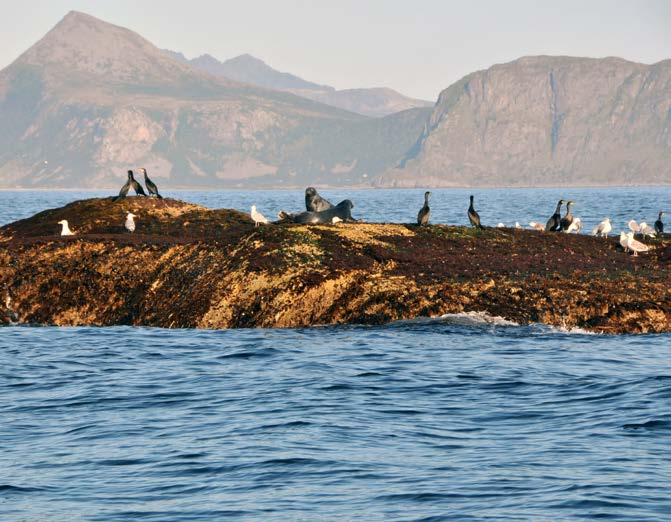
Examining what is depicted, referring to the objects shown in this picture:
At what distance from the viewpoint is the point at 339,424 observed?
15.4 m

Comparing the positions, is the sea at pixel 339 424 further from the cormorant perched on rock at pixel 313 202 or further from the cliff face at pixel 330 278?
the cormorant perched on rock at pixel 313 202

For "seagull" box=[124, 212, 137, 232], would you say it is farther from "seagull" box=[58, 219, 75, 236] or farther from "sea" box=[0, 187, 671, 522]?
"sea" box=[0, 187, 671, 522]

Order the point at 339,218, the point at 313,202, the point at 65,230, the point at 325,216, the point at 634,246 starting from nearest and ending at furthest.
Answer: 1. the point at 634,246
2. the point at 65,230
3. the point at 339,218
4. the point at 325,216
5. the point at 313,202

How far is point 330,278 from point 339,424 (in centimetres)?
814

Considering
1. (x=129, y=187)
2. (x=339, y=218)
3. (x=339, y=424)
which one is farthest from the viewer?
(x=129, y=187)

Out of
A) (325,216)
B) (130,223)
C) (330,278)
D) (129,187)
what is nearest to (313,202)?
(325,216)

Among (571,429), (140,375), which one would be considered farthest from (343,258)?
(571,429)

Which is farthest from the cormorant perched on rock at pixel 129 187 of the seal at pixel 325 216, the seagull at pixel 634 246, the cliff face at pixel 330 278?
the seagull at pixel 634 246

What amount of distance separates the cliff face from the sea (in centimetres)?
55

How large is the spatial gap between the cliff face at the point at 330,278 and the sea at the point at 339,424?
554 millimetres

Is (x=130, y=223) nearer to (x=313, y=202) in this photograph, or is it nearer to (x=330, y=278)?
(x=313, y=202)

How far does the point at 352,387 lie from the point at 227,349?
13.7 ft

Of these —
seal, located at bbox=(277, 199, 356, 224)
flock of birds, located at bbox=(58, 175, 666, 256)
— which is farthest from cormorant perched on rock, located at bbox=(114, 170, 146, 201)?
seal, located at bbox=(277, 199, 356, 224)

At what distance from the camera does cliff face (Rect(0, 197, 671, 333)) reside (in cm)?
2278
